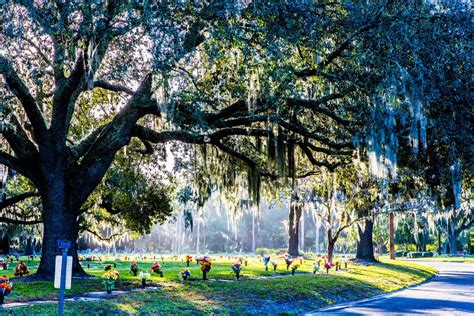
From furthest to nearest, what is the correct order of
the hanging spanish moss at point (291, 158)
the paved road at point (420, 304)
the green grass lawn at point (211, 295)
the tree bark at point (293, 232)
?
the tree bark at point (293, 232) < the hanging spanish moss at point (291, 158) < the paved road at point (420, 304) < the green grass lawn at point (211, 295)

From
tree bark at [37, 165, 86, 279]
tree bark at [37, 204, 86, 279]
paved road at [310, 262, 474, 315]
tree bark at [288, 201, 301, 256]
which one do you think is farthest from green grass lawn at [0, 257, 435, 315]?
tree bark at [288, 201, 301, 256]

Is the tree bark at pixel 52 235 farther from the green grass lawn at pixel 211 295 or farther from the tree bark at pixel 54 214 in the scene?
the green grass lawn at pixel 211 295

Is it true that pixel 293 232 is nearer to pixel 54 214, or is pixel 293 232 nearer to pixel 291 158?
pixel 291 158

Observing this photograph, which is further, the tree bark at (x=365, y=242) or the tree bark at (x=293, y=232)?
the tree bark at (x=293, y=232)

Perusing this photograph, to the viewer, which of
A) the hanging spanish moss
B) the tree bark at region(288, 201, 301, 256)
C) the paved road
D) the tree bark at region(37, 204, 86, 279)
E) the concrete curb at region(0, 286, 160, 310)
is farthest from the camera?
the tree bark at region(288, 201, 301, 256)

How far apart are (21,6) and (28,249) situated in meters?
47.2

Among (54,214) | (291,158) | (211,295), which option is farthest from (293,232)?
(54,214)

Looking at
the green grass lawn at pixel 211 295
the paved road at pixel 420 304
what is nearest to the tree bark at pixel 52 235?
the green grass lawn at pixel 211 295

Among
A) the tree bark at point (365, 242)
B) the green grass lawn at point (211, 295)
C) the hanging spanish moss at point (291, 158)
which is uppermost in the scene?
the hanging spanish moss at point (291, 158)

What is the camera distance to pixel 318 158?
61.4 ft

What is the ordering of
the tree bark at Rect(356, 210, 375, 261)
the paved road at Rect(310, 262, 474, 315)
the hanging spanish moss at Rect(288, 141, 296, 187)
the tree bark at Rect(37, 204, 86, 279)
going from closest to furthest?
the paved road at Rect(310, 262, 474, 315)
the tree bark at Rect(37, 204, 86, 279)
the hanging spanish moss at Rect(288, 141, 296, 187)
the tree bark at Rect(356, 210, 375, 261)

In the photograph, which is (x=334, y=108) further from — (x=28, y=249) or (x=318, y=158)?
(x=28, y=249)

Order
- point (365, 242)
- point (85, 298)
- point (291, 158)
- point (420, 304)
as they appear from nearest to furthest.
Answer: point (85, 298)
point (420, 304)
point (291, 158)
point (365, 242)

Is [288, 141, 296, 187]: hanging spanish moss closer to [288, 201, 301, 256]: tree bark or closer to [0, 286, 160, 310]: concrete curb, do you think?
[0, 286, 160, 310]: concrete curb
